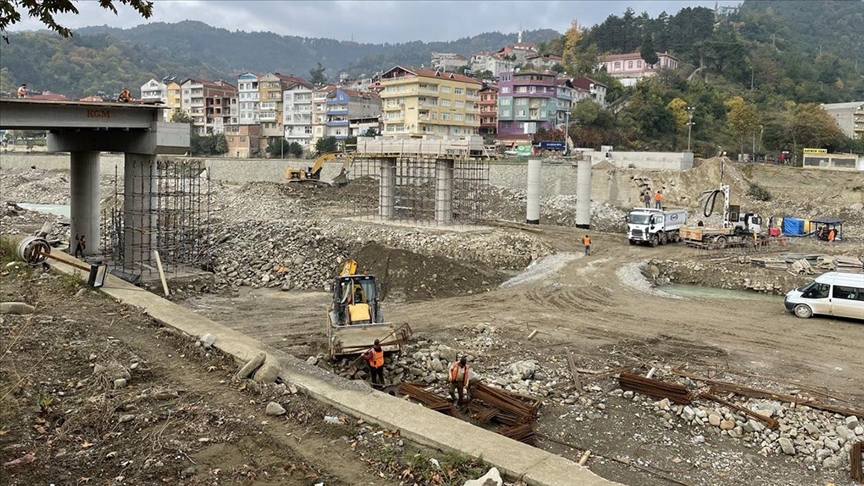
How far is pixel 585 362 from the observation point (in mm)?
15805

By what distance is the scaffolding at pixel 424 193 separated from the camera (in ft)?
124

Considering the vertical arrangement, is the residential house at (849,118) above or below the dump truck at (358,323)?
above

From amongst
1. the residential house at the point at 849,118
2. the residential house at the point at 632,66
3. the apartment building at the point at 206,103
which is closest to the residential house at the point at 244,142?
the apartment building at the point at 206,103

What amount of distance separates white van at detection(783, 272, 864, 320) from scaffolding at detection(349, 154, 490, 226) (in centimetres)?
1867

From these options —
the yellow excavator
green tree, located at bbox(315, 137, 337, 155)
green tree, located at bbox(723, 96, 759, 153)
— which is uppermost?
green tree, located at bbox(723, 96, 759, 153)

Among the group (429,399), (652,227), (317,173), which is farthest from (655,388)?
(317,173)

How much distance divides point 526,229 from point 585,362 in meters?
22.9

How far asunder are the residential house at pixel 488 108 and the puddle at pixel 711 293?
61950mm

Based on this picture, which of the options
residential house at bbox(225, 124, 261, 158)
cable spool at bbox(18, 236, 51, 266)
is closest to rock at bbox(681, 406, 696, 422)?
cable spool at bbox(18, 236, 51, 266)

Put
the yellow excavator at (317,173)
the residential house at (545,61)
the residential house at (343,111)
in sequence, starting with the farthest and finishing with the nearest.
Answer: the residential house at (545,61) < the residential house at (343,111) < the yellow excavator at (317,173)

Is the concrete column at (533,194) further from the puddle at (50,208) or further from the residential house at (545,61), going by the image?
the residential house at (545,61)

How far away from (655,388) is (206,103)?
106248 mm

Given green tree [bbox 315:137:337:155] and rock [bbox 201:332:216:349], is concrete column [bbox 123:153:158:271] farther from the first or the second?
green tree [bbox 315:137:337:155]

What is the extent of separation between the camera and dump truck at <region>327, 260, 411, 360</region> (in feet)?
47.7
